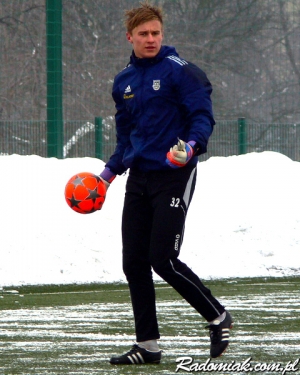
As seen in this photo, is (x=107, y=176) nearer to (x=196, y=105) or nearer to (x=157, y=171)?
(x=157, y=171)

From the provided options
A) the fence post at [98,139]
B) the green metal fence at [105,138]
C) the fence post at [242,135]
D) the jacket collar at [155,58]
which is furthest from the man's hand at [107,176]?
the fence post at [242,135]

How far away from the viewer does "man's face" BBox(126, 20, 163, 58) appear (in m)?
6.22

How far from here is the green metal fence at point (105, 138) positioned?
16484mm

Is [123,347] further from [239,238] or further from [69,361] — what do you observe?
[239,238]

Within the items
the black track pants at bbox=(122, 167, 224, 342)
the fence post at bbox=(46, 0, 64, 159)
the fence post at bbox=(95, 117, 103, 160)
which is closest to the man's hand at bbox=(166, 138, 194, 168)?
the black track pants at bbox=(122, 167, 224, 342)

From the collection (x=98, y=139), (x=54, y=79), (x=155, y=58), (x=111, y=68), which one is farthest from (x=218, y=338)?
(x=111, y=68)

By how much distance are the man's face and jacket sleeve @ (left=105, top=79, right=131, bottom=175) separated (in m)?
0.35

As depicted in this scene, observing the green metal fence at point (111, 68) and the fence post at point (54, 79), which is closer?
the fence post at point (54, 79)

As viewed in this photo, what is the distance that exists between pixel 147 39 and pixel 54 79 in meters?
10.0

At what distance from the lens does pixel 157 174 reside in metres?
6.22

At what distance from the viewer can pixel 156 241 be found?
612 centimetres

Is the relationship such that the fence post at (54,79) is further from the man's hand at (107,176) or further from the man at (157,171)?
the man at (157,171)

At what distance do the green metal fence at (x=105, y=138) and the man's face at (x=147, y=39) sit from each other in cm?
1003

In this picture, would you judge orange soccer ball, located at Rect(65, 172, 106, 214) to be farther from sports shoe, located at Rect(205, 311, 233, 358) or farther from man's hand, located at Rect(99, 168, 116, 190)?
sports shoe, located at Rect(205, 311, 233, 358)
